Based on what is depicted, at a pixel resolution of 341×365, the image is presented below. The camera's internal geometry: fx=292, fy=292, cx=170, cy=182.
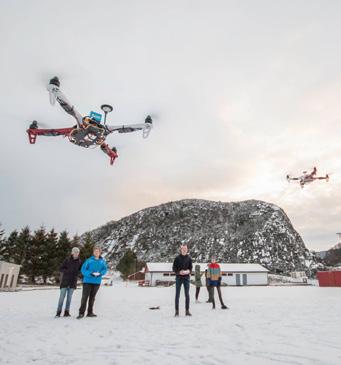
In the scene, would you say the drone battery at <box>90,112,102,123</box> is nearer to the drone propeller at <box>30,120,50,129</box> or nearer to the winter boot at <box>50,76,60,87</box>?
the winter boot at <box>50,76,60,87</box>

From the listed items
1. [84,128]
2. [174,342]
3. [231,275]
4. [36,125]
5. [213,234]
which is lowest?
[174,342]

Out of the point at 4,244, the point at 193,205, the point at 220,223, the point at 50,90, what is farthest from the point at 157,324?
the point at 193,205

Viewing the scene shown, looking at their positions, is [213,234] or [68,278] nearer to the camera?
[68,278]

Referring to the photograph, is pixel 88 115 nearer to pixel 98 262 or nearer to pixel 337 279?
pixel 98 262

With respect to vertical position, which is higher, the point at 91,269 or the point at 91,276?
the point at 91,269

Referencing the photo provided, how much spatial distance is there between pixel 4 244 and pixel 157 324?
44.4 metres

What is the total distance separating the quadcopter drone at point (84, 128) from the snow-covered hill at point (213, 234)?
110 meters

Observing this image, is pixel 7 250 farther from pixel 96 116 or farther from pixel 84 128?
pixel 96 116

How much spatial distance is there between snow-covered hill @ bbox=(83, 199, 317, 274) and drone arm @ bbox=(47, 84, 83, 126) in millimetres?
112307

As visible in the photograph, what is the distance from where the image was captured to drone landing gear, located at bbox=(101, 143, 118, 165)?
14636 mm

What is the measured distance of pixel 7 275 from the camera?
22.4 m

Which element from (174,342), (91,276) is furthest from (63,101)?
(174,342)

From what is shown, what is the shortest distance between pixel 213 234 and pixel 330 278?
112 meters

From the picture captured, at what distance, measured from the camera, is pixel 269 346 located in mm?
4023
